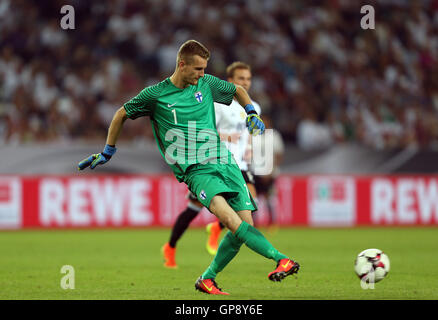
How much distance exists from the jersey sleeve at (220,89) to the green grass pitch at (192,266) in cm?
178

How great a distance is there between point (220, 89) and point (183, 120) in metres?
0.48

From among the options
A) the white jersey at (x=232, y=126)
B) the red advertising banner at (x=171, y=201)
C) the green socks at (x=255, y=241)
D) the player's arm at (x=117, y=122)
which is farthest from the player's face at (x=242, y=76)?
the red advertising banner at (x=171, y=201)

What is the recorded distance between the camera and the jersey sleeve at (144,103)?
669 centimetres

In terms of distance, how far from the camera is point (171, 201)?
17156 mm

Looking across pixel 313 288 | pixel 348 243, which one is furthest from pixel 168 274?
pixel 348 243

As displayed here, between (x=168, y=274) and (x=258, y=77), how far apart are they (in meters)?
11.8

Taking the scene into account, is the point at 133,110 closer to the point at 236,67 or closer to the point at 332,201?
the point at 236,67

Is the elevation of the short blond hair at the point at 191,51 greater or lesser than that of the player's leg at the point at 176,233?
greater

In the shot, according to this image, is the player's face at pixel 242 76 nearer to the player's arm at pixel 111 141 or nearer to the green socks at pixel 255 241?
the player's arm at pixel 111 141

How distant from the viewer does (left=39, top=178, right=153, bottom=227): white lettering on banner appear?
16.8m

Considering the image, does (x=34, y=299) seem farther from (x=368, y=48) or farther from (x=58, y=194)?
(x=368, y=48)

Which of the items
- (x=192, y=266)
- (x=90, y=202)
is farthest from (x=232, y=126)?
(x=90, y=202)

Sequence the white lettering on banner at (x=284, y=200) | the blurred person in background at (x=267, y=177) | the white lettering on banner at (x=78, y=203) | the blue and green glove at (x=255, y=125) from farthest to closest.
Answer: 1. the white lettering on banner at (x=284, y=200)
2. the white lettering on banner at (x=78, y=203)
3. the blurred person in background at (x=267, y=177)
4. the blue and green glove at (x=255, y=125)

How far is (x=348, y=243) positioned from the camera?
1320cm
